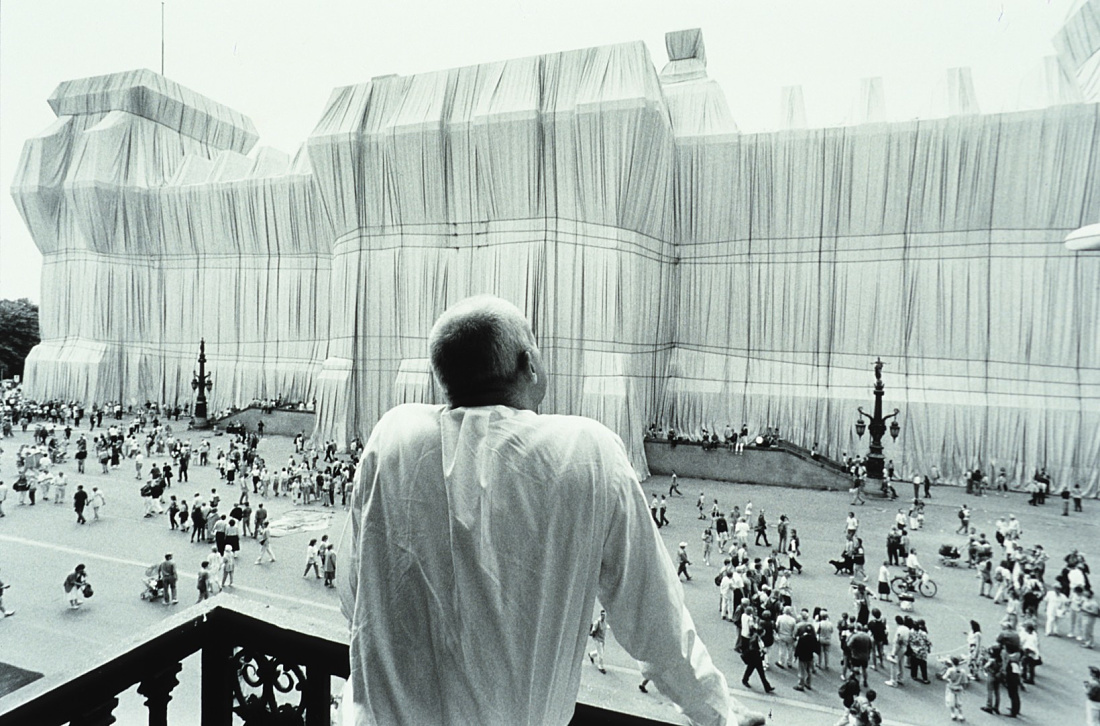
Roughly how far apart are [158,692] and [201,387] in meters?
26.7

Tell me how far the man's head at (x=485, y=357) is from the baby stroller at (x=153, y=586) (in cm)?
940

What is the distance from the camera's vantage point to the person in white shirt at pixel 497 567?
0.96 metres

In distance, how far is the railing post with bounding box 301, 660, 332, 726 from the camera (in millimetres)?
1583

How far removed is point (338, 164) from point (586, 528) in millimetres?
22386

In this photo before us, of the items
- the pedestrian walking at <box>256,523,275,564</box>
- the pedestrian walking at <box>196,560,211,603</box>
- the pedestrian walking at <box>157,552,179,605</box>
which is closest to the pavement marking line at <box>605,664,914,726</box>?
the pedestrian walking at <box>196,560,211,603</box>

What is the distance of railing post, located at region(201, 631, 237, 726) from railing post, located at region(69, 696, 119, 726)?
0.22m

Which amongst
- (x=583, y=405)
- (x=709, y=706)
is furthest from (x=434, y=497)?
(x=583, y=405)

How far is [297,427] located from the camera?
74.7 ft

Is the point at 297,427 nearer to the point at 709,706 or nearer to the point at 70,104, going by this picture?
the point at 70,104

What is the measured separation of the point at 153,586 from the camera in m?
8.61

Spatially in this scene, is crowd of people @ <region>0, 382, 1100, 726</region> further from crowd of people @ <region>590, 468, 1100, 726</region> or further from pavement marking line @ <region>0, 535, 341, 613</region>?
pavement marking line @ <region>0, 535, 341, 613</region>

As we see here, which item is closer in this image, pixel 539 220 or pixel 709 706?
pixel 709 706

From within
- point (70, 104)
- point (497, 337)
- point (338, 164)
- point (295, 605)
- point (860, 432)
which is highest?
point (70, 104)

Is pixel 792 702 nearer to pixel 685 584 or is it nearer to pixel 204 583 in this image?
pixel 685 584
